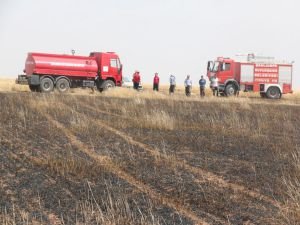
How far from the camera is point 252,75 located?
34.4m

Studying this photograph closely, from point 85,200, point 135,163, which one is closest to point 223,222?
point 85,200

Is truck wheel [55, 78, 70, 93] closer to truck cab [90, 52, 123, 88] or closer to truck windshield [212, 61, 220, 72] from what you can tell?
truck cab [90, 52, 123, 88]

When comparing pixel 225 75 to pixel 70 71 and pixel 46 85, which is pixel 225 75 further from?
pixel 46 85

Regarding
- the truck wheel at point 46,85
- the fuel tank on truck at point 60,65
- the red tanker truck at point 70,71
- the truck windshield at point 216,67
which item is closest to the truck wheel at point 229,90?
the truck windshield at point 216,67

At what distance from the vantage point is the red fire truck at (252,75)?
3378 cm

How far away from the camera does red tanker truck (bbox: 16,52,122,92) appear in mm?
28906

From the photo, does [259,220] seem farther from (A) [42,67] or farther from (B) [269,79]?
(B) [269,79]

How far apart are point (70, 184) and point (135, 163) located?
1.76 m

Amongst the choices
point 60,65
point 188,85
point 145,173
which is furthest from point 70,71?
point 145,173

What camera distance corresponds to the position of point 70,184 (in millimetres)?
6414

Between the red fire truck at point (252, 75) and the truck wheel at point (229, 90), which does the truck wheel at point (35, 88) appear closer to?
the red fire truck at point (252, 75)

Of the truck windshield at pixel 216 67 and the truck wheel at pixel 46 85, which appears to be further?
the truck windshield at pixel 216 67

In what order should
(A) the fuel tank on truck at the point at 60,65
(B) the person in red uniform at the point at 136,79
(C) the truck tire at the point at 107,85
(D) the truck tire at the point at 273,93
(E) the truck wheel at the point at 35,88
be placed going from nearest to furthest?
(A) the fuel tank on truck at the point at 60,65
(E) the truck wheel at the point at 35,88
(C) the truck tire at the point at 107,85
(B) the person in red uniform at the point at 136,79
(D) the truck tire at the point at 273,93

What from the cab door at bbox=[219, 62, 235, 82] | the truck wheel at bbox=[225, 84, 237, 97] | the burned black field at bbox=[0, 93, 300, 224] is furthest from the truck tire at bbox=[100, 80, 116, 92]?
the burned black field at bbox=[0, 93, 300, 224]
